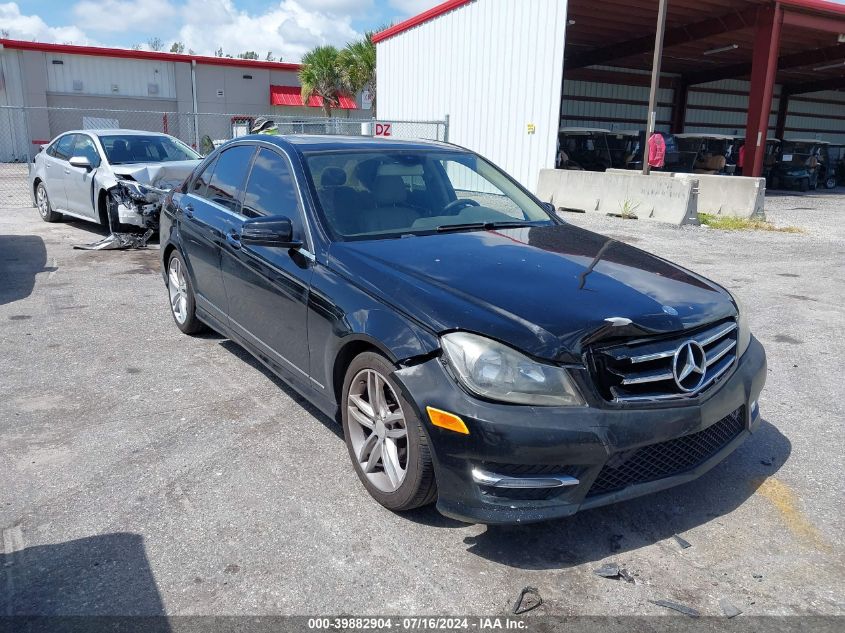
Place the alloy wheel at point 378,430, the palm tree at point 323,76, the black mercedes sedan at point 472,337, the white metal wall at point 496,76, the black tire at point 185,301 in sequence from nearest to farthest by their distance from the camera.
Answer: the black mercedes sedan at point 472,337 < the alloy wheel at point 378,430 < the black tire at point 185,301 < the white metal wall at point 496,76 < the palm tree at point 323,76

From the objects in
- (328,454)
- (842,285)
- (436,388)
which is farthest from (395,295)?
(842,285)

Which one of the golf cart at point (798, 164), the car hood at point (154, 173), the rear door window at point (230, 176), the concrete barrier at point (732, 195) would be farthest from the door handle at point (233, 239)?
the golf cart at point (798, 164)

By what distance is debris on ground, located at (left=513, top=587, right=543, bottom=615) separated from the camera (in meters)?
2.59

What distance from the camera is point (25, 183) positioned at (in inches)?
808

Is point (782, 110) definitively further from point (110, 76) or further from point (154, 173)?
point (154, 173)

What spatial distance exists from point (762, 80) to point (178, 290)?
58.3ft

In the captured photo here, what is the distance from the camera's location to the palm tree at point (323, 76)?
35.7 m

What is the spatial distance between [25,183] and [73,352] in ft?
59.2

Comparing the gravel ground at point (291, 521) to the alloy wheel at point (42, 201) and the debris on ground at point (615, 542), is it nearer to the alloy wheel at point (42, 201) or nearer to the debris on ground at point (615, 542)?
the debris on ground at point (615, 542)

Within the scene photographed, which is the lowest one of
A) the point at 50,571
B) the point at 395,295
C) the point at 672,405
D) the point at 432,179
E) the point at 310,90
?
the point at 50,571

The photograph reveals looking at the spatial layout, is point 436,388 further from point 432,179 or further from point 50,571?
point 432,179

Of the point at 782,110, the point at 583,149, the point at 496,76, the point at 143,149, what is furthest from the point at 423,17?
the point at 782,110

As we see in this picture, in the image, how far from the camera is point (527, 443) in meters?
2.61

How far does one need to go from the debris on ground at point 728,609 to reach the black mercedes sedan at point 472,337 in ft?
1.59
